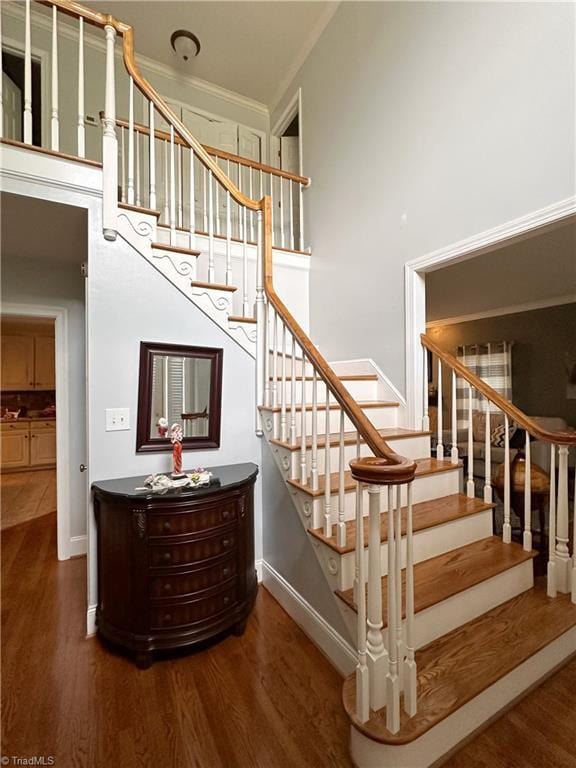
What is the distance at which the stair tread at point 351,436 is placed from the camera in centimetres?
206

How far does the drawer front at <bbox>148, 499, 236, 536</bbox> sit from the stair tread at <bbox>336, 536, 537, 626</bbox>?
0.72m

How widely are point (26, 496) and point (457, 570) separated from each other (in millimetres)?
5282

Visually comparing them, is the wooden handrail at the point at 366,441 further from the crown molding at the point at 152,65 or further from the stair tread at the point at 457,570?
the crown molding at the point at 152,65

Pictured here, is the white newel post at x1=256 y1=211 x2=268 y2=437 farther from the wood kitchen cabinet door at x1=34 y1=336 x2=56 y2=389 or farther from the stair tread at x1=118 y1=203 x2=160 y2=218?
the wood kitchen cabinet door at x1=34 y1=336 x2=56 y2=389

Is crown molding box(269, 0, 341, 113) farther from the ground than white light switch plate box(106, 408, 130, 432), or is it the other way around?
crown molding box(269, 0, 341, 113)

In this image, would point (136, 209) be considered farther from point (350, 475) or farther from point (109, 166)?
point (350, 475)

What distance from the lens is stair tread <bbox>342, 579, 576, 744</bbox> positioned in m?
1.23

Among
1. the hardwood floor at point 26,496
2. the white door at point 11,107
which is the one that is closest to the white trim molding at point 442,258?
the white door at point 11,107

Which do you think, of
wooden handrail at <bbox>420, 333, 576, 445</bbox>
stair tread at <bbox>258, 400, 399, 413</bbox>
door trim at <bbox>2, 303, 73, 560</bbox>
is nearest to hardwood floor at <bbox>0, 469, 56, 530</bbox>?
door trim at <bbox>2, 303, 73, 560</bbox>

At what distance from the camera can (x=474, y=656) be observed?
1.52m

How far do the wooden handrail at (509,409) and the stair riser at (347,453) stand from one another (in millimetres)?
522

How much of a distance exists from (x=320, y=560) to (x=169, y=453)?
3.69 ft

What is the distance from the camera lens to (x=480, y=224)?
7.03 feet

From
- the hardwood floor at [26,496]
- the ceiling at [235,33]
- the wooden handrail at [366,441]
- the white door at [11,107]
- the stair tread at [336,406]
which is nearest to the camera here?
the wooden handrail at [366,441]
